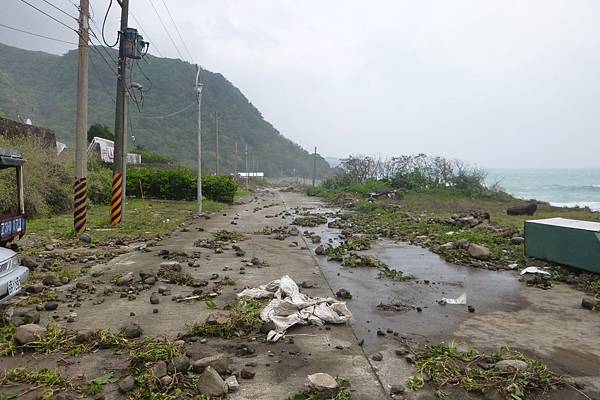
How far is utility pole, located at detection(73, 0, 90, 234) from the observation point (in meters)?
12.6

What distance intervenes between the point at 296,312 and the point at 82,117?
10002 mm

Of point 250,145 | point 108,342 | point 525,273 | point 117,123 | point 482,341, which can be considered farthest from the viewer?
point 250,145

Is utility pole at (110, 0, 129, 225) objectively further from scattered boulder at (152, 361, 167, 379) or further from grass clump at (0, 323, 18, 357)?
scattered boulder at (152, 361, 167, 379)

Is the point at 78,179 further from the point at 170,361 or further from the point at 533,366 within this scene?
the point at 533,366

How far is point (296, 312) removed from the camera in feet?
18.8

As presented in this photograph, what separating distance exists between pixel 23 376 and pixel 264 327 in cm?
235

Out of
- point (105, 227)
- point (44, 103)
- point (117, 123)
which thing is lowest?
point (105, 227)

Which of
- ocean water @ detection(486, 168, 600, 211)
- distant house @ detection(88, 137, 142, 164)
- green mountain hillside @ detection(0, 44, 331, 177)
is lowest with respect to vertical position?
ocean water @ detection(486, 168, 600, 211)

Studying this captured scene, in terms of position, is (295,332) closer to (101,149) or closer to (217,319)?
(217,319)

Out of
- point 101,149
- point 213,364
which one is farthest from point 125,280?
point 101,149

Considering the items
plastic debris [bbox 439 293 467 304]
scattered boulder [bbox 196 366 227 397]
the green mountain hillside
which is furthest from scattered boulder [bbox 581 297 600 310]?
the green mountain hillside

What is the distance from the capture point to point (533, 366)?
432 centimetres

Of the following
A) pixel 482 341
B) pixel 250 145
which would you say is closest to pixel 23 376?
pixel 482 341

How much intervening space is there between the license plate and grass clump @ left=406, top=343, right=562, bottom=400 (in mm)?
4531
